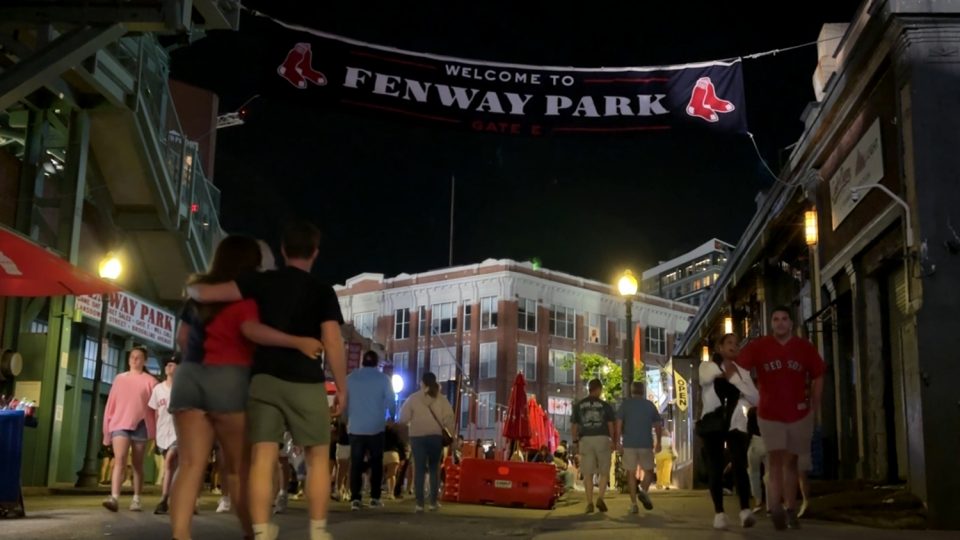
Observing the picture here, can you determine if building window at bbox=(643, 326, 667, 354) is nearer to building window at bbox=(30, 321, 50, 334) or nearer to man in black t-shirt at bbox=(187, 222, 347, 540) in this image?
building window at bbox=(30, 321, 50, 334)

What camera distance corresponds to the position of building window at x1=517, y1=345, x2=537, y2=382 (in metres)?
68.6

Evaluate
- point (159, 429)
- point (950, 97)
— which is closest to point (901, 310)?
point (950, 97)

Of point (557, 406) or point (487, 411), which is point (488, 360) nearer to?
point (487, 411)

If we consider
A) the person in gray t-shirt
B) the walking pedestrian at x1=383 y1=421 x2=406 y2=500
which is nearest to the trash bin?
the person in gray t-shirt

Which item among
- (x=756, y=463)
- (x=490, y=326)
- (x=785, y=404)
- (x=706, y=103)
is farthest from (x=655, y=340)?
(x=785, y=404)

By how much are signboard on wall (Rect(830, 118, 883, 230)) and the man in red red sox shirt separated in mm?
5372

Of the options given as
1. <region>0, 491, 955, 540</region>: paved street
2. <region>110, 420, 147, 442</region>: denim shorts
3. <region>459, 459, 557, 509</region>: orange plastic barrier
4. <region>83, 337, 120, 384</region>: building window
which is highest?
<region>83, 337, 120, 384</region>: building window

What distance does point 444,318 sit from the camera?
71.2 meters

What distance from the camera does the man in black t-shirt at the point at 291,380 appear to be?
216 inches

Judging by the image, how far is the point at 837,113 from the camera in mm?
15352

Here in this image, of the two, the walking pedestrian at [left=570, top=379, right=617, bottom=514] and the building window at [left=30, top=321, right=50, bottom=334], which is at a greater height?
the building window at [left=30, top=321, right=50, bottom=334]

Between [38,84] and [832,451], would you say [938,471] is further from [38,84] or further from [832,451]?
[38,84]

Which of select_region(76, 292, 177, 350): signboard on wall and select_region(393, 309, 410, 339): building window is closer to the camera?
select_region(76, 292, 177, 350): signboard on wall

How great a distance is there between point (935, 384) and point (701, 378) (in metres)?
2.75
